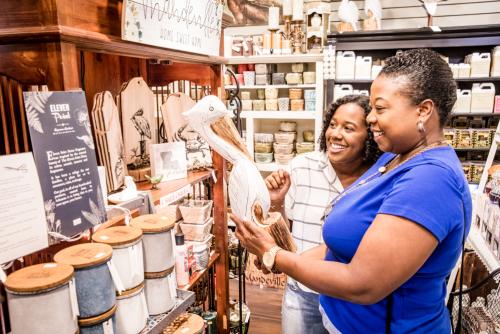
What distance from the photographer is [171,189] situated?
1.75 meters

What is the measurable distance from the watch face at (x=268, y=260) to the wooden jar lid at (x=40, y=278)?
1.73 ft

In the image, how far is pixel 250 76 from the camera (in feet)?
15.9

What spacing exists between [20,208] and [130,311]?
19.5 inches

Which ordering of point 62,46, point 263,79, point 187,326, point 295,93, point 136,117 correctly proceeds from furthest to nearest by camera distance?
point 263,79 < point 295,93 < point 187,326 < point 136,117 < point 62,46

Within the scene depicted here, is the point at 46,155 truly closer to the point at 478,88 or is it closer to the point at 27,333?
the point at 27,333

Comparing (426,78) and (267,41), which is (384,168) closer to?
(426,78)

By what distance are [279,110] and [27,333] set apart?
13.6ft

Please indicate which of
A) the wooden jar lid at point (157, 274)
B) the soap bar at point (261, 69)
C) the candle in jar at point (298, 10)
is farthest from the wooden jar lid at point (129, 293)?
the candle in jar at point (298, 10)

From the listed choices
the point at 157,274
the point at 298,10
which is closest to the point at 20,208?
the point at 157,274

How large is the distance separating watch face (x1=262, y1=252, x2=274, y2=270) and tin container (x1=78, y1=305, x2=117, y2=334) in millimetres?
451

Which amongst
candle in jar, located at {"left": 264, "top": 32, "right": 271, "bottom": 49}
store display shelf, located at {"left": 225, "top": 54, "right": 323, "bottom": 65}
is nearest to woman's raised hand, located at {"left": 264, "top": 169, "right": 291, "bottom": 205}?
store display shelf, located at {"left": 225, "top": 54, "right": 323, "bottom": 65}

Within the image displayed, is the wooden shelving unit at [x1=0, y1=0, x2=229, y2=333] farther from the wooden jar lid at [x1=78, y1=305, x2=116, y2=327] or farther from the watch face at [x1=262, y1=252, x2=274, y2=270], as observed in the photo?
the watch face at [x1=262, y1=252, x2=274, y2=270]

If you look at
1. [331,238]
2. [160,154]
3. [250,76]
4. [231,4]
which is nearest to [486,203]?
[331,238]

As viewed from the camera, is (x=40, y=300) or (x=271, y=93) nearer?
(x=40, y=300)
